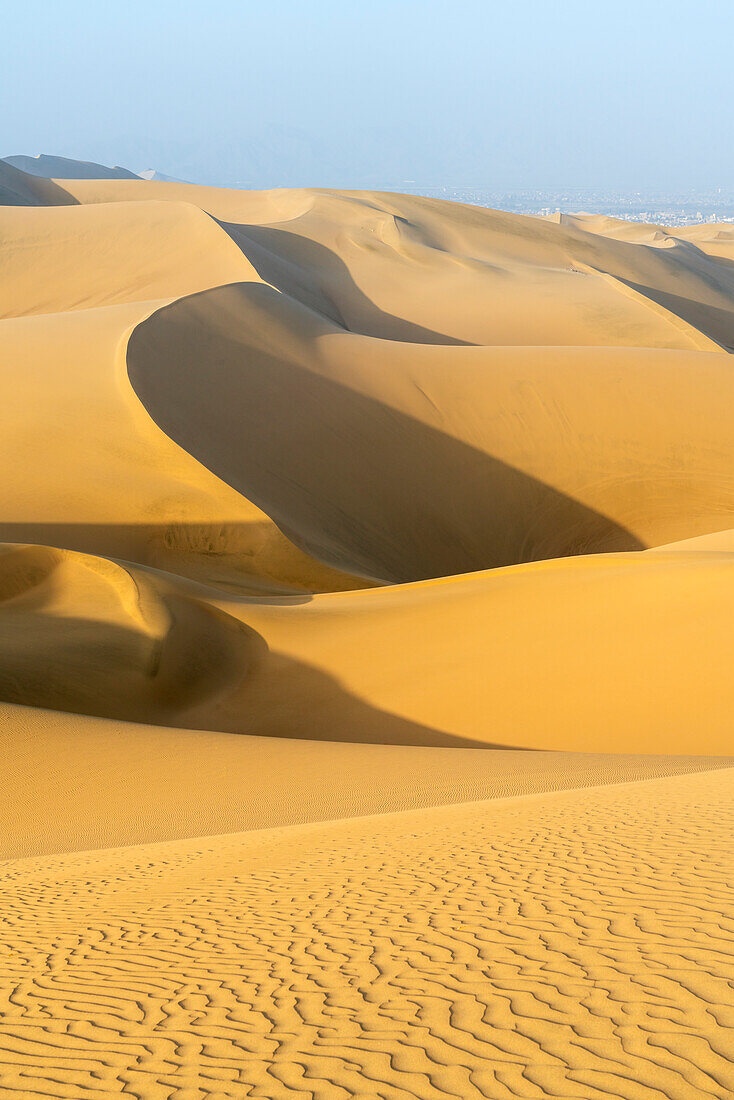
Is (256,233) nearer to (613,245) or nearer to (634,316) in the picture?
(634,316)

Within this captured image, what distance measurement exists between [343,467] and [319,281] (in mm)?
20975

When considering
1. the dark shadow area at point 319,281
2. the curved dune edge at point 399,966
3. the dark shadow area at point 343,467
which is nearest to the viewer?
the curved dune edge at point 399,966

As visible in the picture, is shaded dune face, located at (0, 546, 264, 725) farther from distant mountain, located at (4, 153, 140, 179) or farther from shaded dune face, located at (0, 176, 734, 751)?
distant mountain, located at (4, 153, 140, 179)

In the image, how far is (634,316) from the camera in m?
37.0

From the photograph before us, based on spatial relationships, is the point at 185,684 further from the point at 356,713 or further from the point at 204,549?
the point at 204,549

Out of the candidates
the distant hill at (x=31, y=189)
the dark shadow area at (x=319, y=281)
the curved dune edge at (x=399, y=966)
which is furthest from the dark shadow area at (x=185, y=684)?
the distant hill at (x=31, y=189)

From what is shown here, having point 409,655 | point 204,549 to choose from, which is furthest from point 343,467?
point 409,655

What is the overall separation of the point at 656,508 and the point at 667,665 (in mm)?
11425

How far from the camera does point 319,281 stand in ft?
131

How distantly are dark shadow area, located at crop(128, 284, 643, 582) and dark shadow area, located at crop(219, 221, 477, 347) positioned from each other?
12.3 m

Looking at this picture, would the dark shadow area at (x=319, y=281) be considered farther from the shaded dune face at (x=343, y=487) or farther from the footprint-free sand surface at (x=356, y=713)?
the footprint-free sand surface at (x=356, y=713)

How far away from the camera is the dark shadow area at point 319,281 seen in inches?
1430

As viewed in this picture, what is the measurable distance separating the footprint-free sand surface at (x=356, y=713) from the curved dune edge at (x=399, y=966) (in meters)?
0.02

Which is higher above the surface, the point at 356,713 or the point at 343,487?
the point at 343,487
